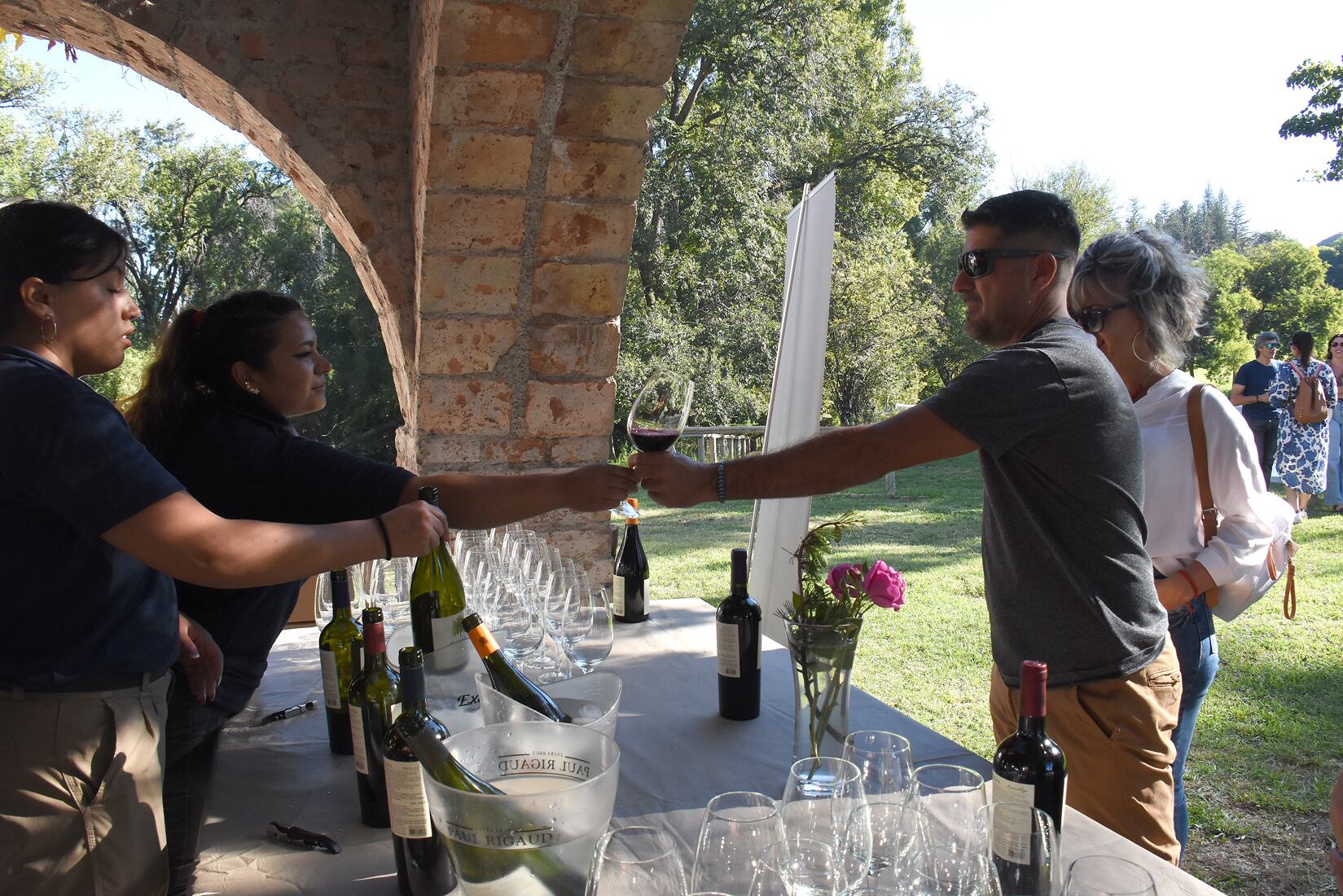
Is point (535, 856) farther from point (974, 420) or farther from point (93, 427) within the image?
point (974, 420)

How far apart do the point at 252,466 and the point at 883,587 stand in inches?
52.8

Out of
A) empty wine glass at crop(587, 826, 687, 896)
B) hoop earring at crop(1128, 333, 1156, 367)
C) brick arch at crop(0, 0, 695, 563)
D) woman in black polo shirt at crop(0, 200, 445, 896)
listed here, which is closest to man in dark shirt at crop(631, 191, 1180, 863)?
hoop earring at crop(1128, 333, 1156, 367)

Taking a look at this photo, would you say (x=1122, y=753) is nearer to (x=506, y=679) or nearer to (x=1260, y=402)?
(x=506, y=679)

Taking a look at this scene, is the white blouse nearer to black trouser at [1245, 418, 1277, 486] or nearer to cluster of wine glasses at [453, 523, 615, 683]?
cluster of wine glasses at [453, 523, 615, 683]

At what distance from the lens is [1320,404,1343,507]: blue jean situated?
870 centimetres

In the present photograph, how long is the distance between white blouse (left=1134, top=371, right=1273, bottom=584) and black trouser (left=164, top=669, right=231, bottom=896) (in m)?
2.07

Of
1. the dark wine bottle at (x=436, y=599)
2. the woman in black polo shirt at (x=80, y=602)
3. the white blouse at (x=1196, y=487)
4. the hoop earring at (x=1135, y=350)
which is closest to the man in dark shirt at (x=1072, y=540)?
the white blouse at (x=1196, y=487)

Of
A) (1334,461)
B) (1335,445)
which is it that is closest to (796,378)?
(1335,445)

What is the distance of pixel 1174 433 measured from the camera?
2260 millimetres

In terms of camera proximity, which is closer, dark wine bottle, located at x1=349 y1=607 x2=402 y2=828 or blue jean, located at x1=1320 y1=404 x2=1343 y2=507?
dark wine bottle, located at x1=349 y1=607 x2=402 y2=828

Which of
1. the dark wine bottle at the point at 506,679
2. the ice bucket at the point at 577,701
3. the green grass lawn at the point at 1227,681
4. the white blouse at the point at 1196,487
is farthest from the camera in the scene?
the green grass lawn at the point at 1227,681

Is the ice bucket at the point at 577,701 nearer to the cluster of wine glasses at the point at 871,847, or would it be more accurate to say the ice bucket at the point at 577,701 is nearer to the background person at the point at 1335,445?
the cluster of wine glasses at the point at 871,847

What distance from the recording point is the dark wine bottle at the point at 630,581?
8.18 ft

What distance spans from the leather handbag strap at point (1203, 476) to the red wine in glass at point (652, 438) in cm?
128
